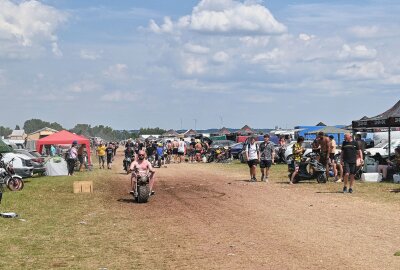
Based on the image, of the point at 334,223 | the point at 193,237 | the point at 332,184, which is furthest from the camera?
the point at 332,184

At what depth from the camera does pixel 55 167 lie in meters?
33.4

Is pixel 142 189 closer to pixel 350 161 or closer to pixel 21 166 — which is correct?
pixel 350 161

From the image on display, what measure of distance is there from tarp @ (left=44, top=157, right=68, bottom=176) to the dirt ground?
1345cm

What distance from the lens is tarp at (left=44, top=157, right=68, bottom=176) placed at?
33281mm

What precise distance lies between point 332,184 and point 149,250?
13616 millimetres

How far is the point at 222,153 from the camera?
47062 mm

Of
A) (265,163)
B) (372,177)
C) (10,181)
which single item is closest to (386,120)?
(372,177)

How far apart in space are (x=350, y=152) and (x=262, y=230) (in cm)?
818

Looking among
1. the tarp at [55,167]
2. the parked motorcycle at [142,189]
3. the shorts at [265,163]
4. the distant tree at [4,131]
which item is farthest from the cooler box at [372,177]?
the distant tree at [4,131]

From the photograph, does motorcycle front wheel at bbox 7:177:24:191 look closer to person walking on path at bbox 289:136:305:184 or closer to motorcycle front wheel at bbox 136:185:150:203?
motorcycle front wheel at bbox 136:185:150:203

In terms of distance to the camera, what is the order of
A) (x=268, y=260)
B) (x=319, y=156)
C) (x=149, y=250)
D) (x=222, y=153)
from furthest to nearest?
(x=222, y=153) → (x=319, y=156) → (x=149, y=250) → (x=268, y=260)

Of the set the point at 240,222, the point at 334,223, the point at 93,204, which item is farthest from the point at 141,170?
the point at 334,223

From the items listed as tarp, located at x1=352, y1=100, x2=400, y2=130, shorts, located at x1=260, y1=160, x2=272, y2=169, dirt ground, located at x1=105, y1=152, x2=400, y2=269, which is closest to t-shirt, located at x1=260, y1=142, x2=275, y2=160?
shorts, located at x1=260, y1=160, x2=272, y2=169

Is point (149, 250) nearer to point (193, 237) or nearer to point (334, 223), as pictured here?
point (193, 237)
